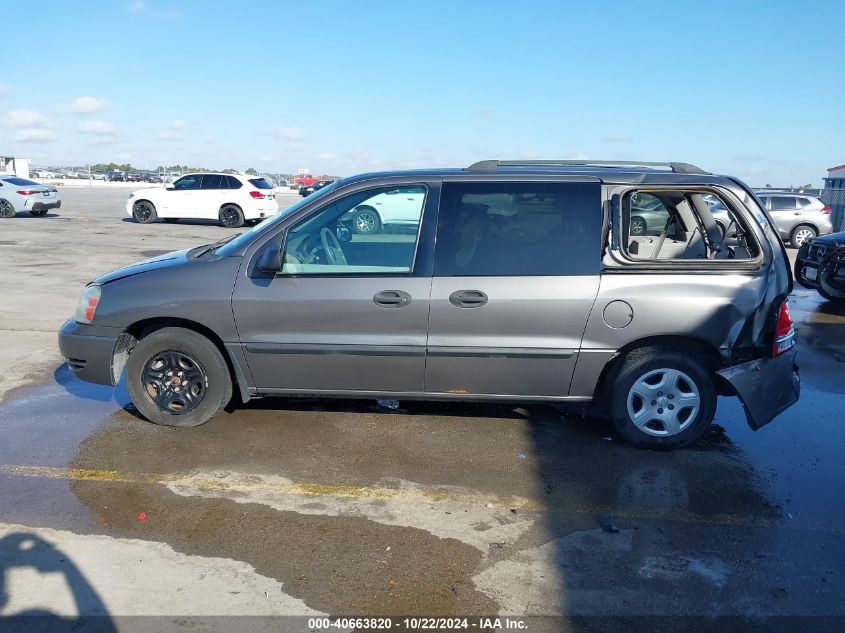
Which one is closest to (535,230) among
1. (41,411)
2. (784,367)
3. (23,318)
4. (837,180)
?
(784,367)

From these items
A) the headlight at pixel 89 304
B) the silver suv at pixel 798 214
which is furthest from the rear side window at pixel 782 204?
the headlight at pixel 89 304

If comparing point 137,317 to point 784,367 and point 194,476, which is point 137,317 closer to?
point 194,476

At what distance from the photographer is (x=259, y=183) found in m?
21.3

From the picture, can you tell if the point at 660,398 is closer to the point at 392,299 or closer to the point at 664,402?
the point at 664,402

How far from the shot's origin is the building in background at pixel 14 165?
151 ft

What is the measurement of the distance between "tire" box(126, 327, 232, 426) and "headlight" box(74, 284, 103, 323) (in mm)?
414

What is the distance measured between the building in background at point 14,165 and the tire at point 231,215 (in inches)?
1295

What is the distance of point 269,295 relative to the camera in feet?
14.8

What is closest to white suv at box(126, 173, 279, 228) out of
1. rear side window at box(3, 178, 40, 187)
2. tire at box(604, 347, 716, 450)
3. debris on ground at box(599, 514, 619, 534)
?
rear side window at box(3, 178, 40, 187)

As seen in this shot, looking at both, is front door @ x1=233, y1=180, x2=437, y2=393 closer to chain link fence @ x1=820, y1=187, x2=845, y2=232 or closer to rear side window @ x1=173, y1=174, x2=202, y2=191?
rear side window @ x1=173, y1=174, x2=202, y2=191

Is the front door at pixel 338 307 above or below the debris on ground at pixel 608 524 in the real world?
above

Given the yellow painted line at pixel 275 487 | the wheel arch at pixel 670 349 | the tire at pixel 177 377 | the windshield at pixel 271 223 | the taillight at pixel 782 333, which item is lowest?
the yellow painted line at pixel 275 487

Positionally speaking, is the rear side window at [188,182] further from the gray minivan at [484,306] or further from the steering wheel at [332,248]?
the steering wheel at [332,248]

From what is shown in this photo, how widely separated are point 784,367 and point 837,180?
3024 cm
